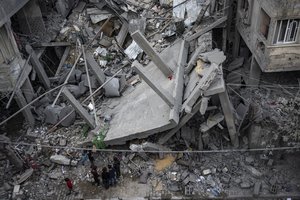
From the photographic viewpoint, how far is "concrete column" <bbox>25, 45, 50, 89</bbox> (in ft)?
50.4

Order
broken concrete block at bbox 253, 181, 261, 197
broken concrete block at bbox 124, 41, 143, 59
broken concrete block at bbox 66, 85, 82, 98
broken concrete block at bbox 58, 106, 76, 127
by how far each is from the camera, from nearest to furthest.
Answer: broken concrete block at bbox 253, 181, 261, 197 → broken concrete block at bbox 58, 106, 76, 127 → broken concrete block at bbox 66, 85, 82, 98 → broken concrete block at bbox 124, 41, 143, 59

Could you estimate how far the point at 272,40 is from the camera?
12758 millimetres

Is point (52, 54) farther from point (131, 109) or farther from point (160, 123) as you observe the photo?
point (160, 123)

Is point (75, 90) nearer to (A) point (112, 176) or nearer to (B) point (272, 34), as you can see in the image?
(A) point (112, 176)

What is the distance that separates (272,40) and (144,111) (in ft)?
17.6

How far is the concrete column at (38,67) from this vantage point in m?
15.4

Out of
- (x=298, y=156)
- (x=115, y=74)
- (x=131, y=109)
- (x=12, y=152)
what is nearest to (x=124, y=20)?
(x=115, y=74)

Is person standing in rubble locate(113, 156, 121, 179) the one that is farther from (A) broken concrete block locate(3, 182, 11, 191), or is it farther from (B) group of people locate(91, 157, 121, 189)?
(A) broken concrete block locate(3, 182, 11, 191)

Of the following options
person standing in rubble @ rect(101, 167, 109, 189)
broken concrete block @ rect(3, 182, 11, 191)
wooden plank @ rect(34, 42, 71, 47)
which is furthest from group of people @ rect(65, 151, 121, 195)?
wooden plank @ rect(34, 42, 71, 47)

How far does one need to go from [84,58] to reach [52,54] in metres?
3.05

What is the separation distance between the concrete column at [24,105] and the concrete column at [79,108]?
2.28 metres

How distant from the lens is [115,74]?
53.1 feet

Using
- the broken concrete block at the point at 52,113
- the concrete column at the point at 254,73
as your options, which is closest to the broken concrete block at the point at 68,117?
the broken concrete block at the point at 52,113

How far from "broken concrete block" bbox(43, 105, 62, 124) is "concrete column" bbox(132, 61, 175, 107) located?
4562 mm
